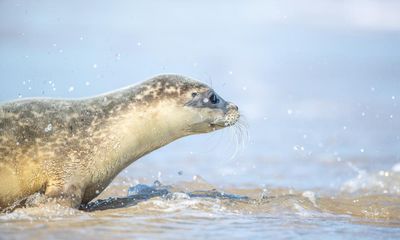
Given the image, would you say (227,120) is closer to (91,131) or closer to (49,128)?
(91,131)

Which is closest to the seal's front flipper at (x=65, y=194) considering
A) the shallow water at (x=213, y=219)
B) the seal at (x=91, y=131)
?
the seal at (x=91, y=131)

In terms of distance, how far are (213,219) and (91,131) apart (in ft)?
3.94

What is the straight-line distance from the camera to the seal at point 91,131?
7250 mm

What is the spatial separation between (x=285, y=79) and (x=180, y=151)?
11.7 m

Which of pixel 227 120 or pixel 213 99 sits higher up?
pixel 213 99

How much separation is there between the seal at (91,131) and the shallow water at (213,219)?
29 cm

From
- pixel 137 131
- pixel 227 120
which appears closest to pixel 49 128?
pixel 137 131

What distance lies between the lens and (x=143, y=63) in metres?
26.5

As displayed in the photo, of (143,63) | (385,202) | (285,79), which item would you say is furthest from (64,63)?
(385,202)

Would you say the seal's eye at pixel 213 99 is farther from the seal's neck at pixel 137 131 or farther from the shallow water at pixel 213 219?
the shallow water at pixel 213 219

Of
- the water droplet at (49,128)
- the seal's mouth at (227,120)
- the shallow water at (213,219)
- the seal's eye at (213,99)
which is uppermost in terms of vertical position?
the seal's eye at (213,99)

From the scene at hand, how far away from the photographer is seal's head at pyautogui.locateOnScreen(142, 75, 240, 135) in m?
7.96

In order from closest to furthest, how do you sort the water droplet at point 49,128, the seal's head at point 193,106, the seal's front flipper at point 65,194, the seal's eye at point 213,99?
the seal's front flipper at point 65,194 < the water droplet at point 49,128 < the seal's head at point 193,106 < the seal's eye at point 213,99

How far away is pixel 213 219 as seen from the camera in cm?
732
